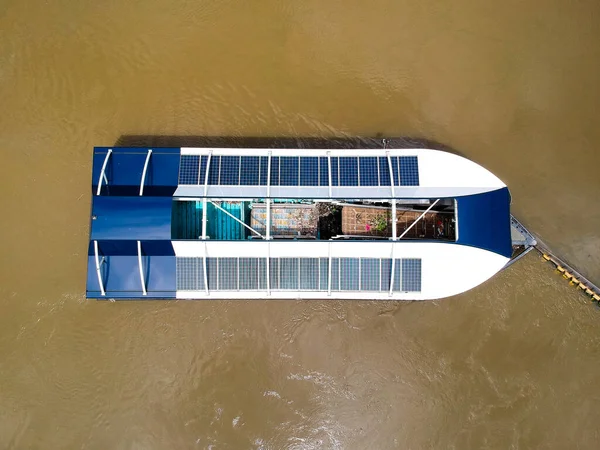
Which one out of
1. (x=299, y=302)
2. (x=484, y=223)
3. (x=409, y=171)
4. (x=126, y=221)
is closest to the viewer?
(x=126, y=221)

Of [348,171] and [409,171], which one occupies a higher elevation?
[409,171]

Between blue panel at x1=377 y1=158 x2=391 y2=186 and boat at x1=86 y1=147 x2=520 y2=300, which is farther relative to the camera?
blue panel at x1=377 y1=158 x2=391 y2=186

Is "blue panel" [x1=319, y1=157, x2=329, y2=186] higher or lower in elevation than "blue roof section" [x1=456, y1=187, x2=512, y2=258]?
higher

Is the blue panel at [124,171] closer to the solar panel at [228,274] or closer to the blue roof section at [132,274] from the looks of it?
the blue roof section at [132,274]

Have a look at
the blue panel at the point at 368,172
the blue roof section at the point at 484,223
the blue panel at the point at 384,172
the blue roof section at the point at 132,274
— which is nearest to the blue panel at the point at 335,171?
the blue panel at the point at 368,172

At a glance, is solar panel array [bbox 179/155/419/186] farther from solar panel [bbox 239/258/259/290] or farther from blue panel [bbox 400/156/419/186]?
solar panel [bbox 239/258/259/290]

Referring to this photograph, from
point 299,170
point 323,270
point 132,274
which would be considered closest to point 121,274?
point 132,274

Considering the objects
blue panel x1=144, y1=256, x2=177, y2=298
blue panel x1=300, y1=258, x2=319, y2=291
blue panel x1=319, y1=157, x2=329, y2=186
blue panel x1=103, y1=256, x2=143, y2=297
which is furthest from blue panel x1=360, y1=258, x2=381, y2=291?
blue panel x1=103, y1=256, x2=143, y2=297

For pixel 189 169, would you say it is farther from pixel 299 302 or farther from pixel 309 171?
pixel 299 302
